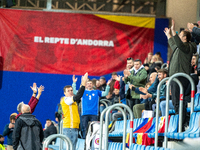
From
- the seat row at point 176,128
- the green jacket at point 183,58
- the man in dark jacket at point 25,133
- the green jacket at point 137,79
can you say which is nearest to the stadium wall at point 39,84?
the green jacket at point 137,79

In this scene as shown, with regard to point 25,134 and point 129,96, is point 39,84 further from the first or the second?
point 25,134

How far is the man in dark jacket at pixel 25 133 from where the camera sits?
21.5ft

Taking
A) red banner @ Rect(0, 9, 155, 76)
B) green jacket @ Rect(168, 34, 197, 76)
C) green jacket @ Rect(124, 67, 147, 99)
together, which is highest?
red banner @ Rect(0, 9, 155, 76)

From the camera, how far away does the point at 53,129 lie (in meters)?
13.5

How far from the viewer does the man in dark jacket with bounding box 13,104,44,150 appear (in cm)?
657

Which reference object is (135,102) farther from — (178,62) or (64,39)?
(64,39)

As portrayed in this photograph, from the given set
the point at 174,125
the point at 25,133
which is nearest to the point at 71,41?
the point at 25,133

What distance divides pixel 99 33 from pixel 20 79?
3.49 metres

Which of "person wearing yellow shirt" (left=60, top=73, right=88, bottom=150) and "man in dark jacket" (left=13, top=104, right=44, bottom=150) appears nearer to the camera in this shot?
"man in dark jacket" (left=13, top=104, right=44, bottom=150)

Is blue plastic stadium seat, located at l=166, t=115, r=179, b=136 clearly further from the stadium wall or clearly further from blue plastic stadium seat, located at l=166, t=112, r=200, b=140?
the stadium wall

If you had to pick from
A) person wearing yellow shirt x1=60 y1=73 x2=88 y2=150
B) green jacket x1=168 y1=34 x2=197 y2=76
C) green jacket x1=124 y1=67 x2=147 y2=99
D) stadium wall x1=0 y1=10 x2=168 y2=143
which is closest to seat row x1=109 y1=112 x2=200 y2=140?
green jacket x1=168 y1=34 x2=197 y2=76

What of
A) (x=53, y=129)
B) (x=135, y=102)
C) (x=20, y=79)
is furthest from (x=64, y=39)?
(x=135, y=102)

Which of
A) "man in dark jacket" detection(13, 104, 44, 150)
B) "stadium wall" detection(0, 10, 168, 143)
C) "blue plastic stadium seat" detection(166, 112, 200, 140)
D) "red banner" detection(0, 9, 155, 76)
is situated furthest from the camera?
"red banner" detection(0, 9, 155, 76)

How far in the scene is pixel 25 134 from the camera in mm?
6598
